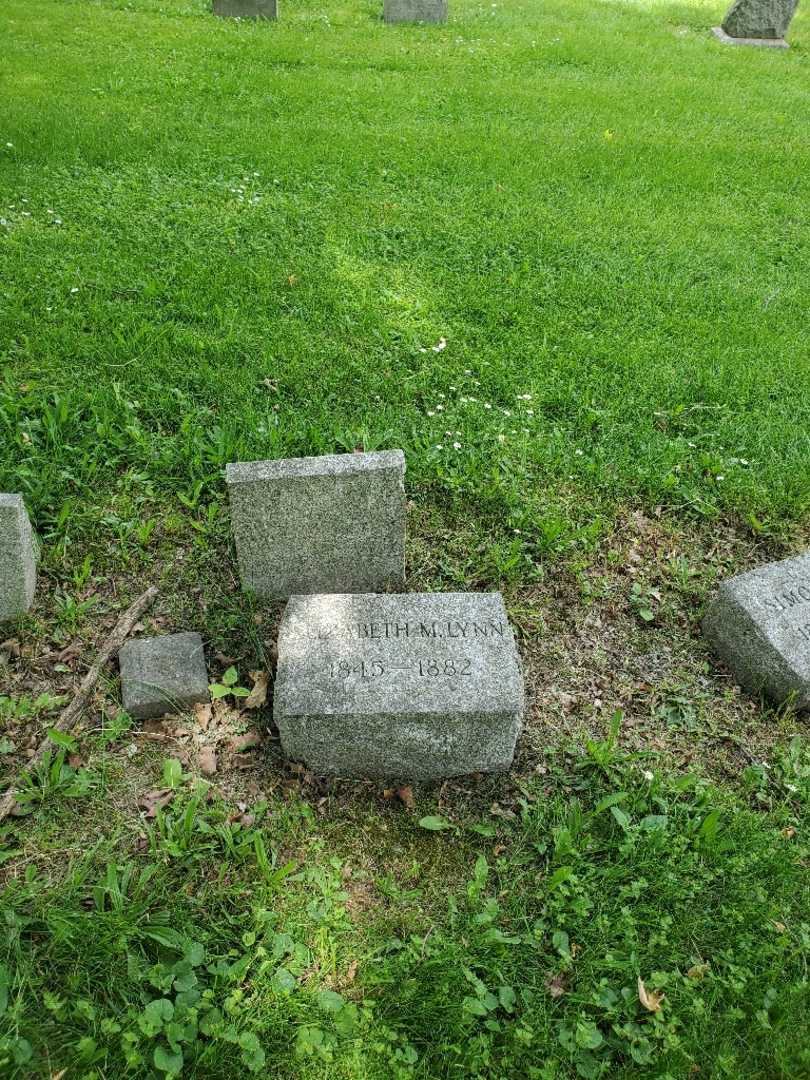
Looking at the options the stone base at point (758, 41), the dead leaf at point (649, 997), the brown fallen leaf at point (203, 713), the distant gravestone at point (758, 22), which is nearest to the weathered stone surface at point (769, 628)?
the dead leaf at point (649, 997)

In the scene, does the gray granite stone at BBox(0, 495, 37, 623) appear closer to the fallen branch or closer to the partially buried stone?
the fallen branch

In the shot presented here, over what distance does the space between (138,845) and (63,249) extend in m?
4.53

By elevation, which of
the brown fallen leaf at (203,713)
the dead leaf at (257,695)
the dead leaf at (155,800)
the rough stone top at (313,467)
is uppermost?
the rough stone top at (313,467)

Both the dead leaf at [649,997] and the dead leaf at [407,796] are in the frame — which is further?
the dead leaf at [407,796]

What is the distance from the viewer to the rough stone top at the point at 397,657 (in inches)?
109

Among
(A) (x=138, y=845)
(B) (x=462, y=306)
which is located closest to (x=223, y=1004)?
(A) (x=138, y=845)

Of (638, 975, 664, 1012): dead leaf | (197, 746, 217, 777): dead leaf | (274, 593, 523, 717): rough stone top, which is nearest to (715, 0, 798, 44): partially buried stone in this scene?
(274, 593, 523, 717): rough stone top

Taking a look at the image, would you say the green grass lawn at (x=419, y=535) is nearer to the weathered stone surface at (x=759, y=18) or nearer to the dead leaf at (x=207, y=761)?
the dead leaf at (x=207, y=761)

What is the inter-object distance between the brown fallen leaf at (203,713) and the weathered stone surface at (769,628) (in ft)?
7.22

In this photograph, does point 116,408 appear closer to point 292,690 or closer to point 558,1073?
point 292,690

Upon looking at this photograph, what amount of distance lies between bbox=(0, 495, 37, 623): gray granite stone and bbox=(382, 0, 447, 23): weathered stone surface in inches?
414

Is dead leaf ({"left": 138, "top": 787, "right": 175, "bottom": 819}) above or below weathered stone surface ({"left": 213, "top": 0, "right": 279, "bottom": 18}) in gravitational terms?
below

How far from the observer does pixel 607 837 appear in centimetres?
279

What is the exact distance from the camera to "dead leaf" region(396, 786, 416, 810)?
2883 mm
